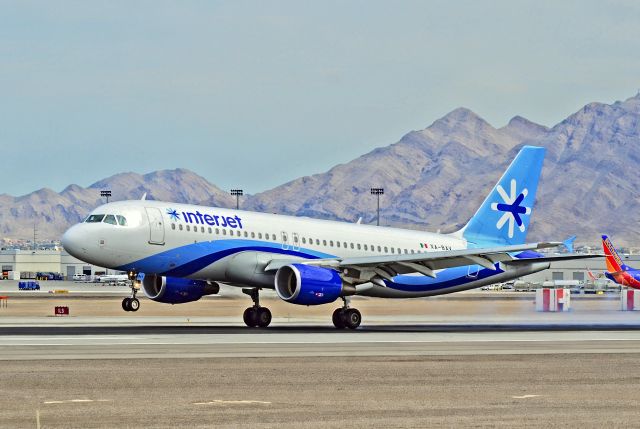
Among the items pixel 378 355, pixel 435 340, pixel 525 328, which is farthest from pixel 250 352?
pixel 525 328

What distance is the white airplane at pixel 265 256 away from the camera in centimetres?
4753

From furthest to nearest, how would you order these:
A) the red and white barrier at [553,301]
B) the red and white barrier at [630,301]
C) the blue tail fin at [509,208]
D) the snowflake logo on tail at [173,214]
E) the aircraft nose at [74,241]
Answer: the red and white barrier at [630,301], the red and white barrier at [553,301], the blue tail fin at [509,208], the snowflake logo on tail at [173,214], the aircraft nose at [74,241]

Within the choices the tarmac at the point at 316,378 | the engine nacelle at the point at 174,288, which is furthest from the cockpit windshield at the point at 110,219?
the tarmac at the point at 316,378

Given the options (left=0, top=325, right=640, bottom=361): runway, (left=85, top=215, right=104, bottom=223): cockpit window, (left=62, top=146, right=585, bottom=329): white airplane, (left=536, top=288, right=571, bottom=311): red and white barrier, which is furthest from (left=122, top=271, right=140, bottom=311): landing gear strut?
(left=536, top=288, right=571, bottom=311): red and white barrier

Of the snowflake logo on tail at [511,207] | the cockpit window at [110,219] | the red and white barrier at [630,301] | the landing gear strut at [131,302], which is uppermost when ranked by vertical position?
the snowflake logo on tail at [511,207]

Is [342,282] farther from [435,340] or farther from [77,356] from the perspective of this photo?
[77,356]

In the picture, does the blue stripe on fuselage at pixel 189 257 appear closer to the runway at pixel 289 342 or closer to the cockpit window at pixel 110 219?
the cockpit window at pixel 110 219

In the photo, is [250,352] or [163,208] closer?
[250,352]

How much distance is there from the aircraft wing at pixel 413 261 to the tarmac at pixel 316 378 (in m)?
3.68

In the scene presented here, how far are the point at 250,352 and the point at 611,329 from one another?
2175 centimetres

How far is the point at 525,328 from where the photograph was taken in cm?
5131

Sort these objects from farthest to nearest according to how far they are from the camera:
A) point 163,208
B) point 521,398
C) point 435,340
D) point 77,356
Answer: point 163,208 < point 435,340 < point 77,356 < point 521,398

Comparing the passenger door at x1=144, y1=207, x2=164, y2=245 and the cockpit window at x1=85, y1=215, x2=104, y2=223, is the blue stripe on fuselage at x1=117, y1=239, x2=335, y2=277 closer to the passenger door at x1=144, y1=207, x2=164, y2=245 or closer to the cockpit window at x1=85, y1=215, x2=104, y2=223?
the passenger door at x1=144, y1=207, x2=164, y2=245

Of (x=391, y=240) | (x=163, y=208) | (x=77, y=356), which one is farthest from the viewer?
(x=391, y=240)
